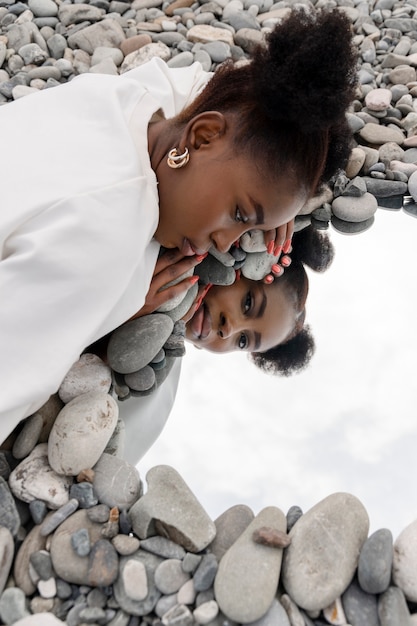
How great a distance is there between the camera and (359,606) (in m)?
0.84

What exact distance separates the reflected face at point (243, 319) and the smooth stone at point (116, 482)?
0.31 m

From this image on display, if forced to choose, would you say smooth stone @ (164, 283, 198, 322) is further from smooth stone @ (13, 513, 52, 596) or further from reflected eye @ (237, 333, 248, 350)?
smooth stone @ (13, 513, 52, 596)

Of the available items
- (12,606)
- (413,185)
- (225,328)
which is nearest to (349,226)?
(413,185)

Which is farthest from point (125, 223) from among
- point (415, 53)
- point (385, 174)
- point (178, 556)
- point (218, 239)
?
point (415, 53)

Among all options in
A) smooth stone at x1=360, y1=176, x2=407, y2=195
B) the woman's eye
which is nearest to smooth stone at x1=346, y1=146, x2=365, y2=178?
smooth stone at x1=360, y1=176, x2=407, y2=195

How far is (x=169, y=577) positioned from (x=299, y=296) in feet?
1.98

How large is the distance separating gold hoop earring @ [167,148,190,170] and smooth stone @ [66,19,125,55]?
0.87m

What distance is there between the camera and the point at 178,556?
2.92 ft

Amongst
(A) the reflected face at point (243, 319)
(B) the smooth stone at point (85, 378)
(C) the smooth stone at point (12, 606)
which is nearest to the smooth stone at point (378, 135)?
(A) the reflected face at point (243, 319)

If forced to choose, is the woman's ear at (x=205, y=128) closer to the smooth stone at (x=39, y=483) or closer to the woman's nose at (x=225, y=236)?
the woman's nose at (x=225, y=236)

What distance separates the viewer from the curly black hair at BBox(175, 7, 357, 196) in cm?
90

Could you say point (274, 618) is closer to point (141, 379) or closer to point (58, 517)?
point (58, 517)

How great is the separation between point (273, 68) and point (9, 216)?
37 centimetres

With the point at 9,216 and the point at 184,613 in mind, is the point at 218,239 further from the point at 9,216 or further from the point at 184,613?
the point at 184,613
